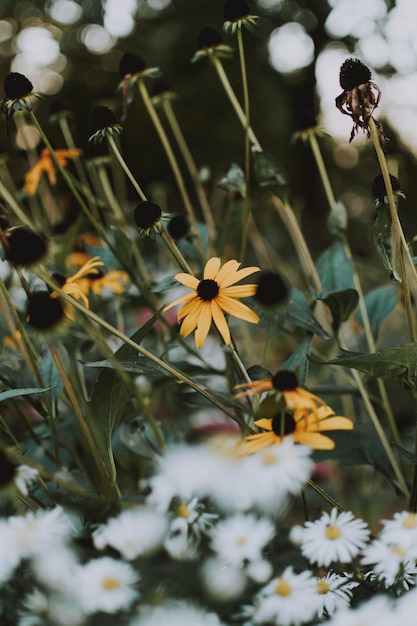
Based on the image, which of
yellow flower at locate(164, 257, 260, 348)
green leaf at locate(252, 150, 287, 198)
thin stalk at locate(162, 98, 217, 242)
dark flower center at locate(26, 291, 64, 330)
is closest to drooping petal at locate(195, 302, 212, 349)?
yellow flower at locate(164, 257, 260, 348)

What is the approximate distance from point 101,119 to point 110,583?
0.34 m

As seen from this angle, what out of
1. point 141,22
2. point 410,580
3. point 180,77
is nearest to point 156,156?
point 180,77

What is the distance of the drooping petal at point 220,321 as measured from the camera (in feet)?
1.44

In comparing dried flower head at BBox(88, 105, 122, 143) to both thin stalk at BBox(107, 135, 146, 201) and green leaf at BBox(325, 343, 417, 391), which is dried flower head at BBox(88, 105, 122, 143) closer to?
thin stalk at BBox(107, 135, 146, 201)

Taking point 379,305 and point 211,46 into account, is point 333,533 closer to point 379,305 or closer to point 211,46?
point 379,305

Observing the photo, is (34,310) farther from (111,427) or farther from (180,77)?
(180,77)

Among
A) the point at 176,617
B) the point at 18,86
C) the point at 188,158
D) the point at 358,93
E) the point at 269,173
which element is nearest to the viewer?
the point at 176,617

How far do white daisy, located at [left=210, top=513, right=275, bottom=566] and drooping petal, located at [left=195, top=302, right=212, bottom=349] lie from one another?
114 mm

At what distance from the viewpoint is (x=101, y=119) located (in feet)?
1.70

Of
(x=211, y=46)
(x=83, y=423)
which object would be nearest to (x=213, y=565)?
(x=83, y=423)

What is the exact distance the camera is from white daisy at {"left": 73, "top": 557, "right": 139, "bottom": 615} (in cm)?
32

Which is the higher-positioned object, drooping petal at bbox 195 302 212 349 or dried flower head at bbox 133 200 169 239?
dried flower head at bbox 133 200 169 239

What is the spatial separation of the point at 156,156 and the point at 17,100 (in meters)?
3.15

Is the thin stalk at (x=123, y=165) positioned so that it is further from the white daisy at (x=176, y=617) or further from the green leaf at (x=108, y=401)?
the white daisy at (x=176, y=617)
